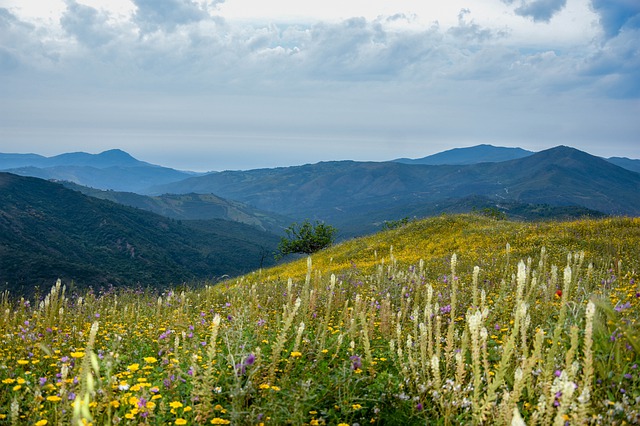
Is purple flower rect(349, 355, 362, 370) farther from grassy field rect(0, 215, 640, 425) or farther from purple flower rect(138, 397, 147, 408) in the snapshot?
purple flower rect(138, 397, 147, 408)

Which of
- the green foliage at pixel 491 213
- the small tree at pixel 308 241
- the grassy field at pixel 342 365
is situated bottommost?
the small tree at pixel 308 241

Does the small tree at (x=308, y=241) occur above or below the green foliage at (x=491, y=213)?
below

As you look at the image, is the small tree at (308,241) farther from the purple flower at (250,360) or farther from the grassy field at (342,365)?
the purple flower at (250,360)

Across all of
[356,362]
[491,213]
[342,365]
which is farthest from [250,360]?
[491,213]

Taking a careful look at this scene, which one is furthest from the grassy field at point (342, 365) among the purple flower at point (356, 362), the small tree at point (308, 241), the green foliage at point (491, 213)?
the small tree at point (308, 241)

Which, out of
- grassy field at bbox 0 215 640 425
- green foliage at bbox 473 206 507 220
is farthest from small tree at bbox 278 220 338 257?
grassy field at bbox 0 215 640 425

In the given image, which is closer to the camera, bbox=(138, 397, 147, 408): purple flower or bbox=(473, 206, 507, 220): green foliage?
bbox=(138, 397, 147, 408): purple flower

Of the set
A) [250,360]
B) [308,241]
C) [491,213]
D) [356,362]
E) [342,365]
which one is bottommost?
[308,241]

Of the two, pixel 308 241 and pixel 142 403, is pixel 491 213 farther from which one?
pixel 142 403

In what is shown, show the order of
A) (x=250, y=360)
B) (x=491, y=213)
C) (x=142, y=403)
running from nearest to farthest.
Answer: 1. (x=142, y=403)
2. (x=250, y=360)
3. (x=491, y=213)

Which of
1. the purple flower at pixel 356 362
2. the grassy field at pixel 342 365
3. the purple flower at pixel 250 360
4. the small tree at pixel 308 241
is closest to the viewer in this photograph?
the grassy field at pixel 342 365

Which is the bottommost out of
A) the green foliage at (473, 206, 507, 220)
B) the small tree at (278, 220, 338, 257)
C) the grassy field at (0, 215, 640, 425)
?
the small tree at (278, 220, 338, 257)

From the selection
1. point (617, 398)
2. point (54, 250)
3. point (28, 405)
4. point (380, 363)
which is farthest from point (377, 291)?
point (54, 250)

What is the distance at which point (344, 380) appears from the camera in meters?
4.50
